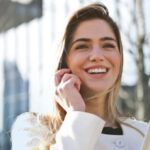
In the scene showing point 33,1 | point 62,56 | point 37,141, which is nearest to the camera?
point 37,141

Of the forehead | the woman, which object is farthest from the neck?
the forehead

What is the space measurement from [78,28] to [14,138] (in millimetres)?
443

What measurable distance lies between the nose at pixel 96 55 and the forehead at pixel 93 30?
5 cm

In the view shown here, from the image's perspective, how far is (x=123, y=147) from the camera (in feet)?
8.23

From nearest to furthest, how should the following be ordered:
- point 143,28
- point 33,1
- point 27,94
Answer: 1. point 143,28
2. point 27,94
3. point 33,1

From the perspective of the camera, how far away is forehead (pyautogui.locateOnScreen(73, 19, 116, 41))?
101 inches

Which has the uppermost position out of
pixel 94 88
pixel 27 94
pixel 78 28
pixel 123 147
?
pixel 78 28

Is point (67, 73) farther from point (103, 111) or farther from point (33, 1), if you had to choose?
point (33, 1)

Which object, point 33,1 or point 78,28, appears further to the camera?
point 33,1

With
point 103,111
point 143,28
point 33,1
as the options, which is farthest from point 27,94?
point 103,111

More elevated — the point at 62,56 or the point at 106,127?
the point at 62,56

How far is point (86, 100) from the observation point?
8.61 ft

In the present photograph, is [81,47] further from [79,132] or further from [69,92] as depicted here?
[79,132]

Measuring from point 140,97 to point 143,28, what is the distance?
0.96m
